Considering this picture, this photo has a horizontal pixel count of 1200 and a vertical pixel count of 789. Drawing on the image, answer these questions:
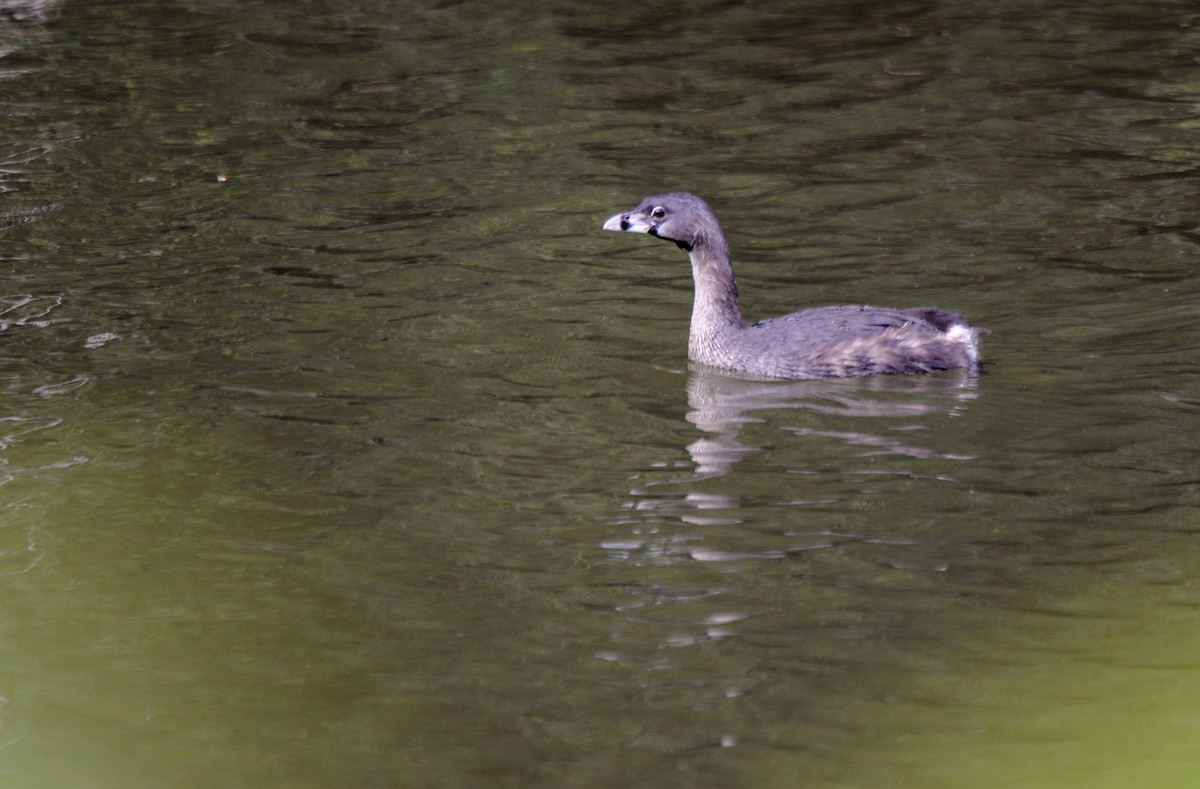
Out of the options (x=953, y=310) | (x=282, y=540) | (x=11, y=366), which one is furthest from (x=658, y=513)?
(x=11, y=366)

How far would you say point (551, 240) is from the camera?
1284 cm

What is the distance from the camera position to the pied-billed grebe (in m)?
9.89

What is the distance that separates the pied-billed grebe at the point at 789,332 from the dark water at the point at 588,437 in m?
0.27

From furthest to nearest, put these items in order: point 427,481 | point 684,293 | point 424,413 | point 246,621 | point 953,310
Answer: point 684,293
point 953,310
point 424,413
point 427,481
point 246,621

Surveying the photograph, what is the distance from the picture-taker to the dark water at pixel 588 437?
6.31 metres

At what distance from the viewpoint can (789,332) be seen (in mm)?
10094

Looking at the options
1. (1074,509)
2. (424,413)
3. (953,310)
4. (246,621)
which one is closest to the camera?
(246,621)

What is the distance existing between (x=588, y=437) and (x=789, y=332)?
5.61 ft

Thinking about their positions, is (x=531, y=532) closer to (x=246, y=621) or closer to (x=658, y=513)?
(x=658, y=513)

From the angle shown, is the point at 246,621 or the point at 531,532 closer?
the point at 246,621

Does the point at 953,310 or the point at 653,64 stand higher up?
the point at 653,64

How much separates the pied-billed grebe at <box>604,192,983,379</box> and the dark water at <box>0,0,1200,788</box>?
0.88ft

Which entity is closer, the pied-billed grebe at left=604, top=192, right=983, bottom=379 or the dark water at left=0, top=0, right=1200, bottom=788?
the dark water at left=0, top=0, right=1200, bottom=788

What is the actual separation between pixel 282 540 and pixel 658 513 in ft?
6.13
